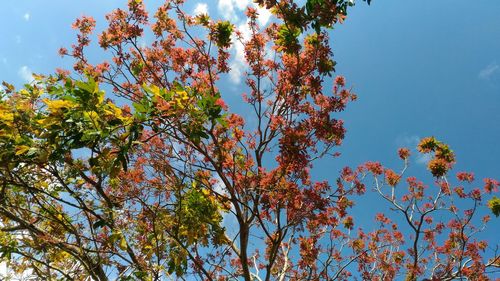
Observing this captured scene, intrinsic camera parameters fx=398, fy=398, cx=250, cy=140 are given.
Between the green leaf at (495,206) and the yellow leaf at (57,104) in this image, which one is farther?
the green leaf at (495,206)

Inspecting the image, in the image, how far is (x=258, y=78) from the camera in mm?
9148

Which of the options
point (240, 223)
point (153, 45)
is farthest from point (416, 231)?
point (153, 45)

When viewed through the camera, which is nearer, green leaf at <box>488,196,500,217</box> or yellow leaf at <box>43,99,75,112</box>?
yellow leaf at <box>43,99,75,112</box>

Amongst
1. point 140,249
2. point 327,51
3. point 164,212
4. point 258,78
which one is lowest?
point 140,249

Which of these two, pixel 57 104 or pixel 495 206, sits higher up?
pixel 495 206

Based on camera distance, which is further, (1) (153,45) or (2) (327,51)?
(1) (153,45)

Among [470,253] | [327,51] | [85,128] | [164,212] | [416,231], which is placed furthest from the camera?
[470,253]

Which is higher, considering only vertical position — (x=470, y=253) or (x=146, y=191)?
(x=470, y=253)

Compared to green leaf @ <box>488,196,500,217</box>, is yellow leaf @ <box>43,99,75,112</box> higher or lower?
lower

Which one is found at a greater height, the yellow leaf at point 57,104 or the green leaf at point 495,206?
the green leaf at point 495,206

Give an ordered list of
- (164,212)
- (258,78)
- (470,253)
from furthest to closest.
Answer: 1. (470,253)
2. (258,78)
3. (164,212)

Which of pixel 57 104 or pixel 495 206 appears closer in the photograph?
pixel 57 104

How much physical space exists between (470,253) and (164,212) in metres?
9.30

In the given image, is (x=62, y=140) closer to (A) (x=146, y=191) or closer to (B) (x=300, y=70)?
(A) (x=146, y=191)
